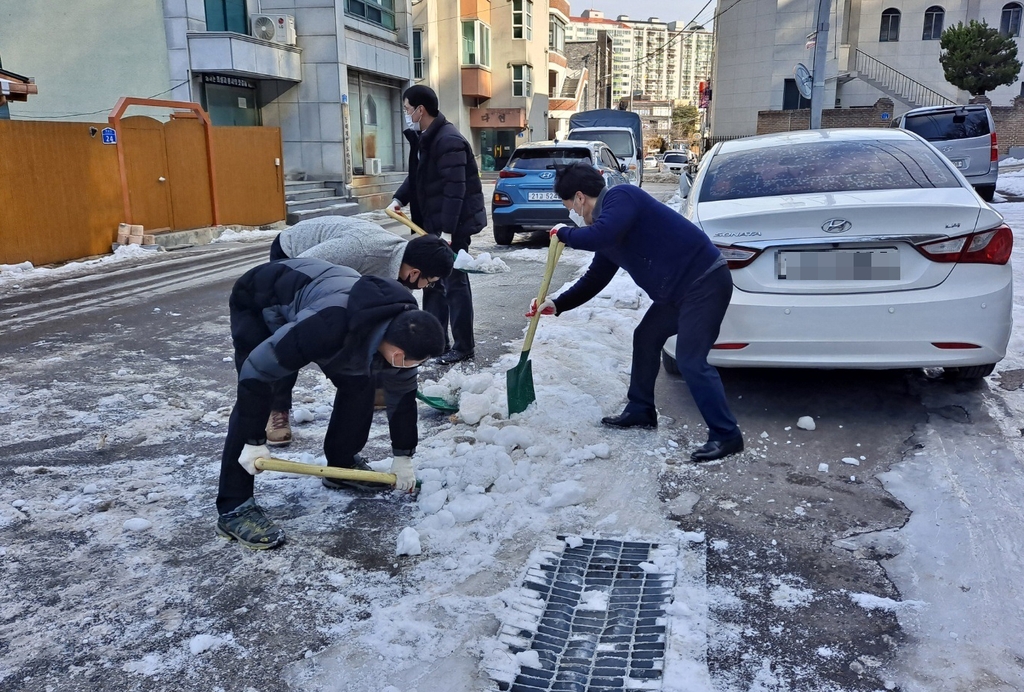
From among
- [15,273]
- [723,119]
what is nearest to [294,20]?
[15,273]

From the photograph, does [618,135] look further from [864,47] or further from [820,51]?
[864,47]

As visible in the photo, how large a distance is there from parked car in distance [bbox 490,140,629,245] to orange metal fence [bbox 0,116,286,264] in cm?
553

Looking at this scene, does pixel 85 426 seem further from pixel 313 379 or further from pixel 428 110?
pixel 428 110

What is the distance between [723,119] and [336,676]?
45.5 meters

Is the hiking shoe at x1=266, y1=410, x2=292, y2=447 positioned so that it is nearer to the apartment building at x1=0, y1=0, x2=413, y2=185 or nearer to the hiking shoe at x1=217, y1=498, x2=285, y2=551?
the hiking shoe at x1=217, y1=498, x2=285, y2=551

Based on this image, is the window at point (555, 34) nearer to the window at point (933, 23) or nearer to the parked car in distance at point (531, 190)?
the window at point (933, 23)

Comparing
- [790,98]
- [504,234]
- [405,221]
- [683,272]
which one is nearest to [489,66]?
[790,98]

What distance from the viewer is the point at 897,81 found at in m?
40.2

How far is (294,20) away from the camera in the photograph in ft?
66.9

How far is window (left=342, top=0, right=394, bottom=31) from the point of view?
22.2m

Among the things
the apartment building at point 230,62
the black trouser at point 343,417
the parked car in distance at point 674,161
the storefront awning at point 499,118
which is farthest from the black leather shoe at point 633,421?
the storefront awning at point 499,118

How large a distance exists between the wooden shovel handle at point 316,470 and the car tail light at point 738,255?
2065 mm

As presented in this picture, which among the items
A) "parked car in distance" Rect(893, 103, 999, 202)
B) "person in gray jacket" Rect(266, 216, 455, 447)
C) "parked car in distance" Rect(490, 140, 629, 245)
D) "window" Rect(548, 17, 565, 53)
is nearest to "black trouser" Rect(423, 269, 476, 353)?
"person in gray jacket" Rect(266, 216, 455, 447)

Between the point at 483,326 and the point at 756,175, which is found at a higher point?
the point at 756,175
